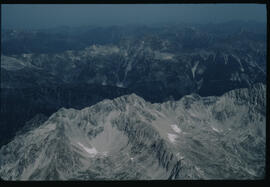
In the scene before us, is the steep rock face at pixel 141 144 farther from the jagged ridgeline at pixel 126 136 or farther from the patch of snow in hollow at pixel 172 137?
the jagged ridgeline at pixel 126 136

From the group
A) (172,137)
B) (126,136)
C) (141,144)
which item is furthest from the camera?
(172,137)

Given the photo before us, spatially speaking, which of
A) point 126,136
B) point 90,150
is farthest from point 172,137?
point 90,150

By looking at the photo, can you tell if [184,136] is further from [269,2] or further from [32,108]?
[269,2]

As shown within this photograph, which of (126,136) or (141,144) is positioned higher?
(141,144)

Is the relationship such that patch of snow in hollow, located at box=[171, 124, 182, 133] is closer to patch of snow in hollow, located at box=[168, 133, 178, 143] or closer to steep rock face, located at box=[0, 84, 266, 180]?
steep rock face, located at box=[0, 84, 266, 180]

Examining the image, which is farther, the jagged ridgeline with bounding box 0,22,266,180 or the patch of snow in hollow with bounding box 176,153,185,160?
the patch of snow in hollow with bounding box 176,153,185,160

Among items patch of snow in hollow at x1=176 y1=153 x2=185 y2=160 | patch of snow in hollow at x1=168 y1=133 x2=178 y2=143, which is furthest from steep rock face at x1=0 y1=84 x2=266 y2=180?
patch of snow in hollow at x1=176 y1=153 x2=185 y2=160

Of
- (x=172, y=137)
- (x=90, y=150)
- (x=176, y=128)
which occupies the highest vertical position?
(x=172, y=137)

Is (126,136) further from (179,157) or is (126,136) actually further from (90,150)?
(179,157)
